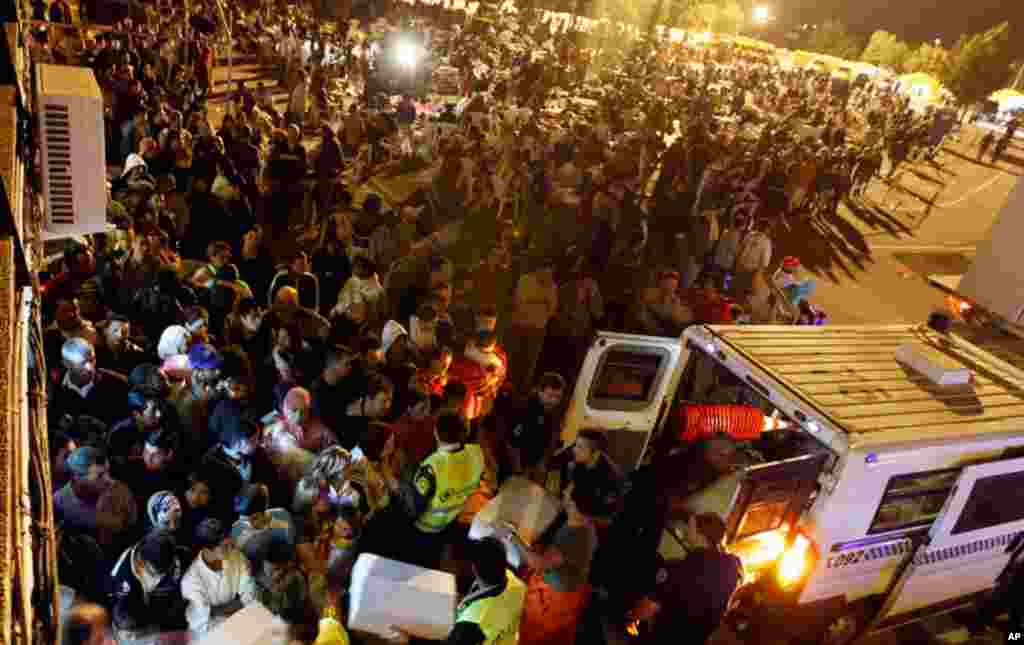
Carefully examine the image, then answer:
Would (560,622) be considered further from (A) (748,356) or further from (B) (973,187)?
(B) (973,187)

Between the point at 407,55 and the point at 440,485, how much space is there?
1651 centimetres

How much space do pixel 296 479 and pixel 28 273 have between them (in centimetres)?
289

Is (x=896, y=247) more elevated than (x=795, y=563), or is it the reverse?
(x=795, y=563)

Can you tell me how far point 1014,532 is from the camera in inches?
254

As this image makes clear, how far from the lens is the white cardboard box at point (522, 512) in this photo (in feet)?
16.8

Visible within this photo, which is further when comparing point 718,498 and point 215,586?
point 718,498

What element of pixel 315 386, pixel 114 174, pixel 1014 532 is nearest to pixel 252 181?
pixel 114 174

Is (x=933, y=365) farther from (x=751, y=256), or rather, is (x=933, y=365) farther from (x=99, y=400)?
(x=99, y=400)

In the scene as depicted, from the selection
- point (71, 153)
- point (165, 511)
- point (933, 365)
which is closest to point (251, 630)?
point (165, 511)

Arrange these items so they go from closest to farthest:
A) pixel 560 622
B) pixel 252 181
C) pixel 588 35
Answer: pixel 560 622 < pixel 252 181 < pixel 588 35

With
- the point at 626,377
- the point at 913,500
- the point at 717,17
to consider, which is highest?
the point at 717,17

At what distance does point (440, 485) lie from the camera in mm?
4812

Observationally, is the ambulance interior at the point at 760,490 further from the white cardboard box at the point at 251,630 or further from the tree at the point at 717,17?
the tree at the point at 717,17

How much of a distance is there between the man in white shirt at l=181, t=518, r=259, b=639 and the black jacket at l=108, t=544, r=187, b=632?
56mm
